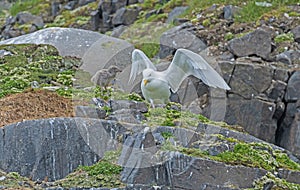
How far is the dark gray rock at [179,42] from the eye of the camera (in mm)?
19547

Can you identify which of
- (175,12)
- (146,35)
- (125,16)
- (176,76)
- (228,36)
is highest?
(176,76)

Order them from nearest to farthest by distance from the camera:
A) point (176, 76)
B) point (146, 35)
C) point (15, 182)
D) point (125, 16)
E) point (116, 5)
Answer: point (15, 182), point (176, 76), point (146, 35), point (125, 16), point (116, 5)

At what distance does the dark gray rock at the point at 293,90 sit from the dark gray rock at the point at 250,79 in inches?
18.7

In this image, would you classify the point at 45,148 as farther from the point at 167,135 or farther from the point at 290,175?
the point at 290,175

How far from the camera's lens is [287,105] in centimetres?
1641

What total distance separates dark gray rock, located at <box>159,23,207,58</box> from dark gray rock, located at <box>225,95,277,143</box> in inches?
144

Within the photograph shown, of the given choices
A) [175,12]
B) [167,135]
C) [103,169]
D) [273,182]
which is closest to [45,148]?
[103,169]

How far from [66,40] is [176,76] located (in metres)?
6.41

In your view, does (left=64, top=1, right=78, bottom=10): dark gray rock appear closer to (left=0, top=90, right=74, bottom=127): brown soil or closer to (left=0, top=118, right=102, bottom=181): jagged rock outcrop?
(left=0, top=90, right=74, bottom=127): brown soil

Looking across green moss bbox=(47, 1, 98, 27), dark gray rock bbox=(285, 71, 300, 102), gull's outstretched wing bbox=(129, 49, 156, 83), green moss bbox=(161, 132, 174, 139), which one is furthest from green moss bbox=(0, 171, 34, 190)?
green moss bbox=(47, 1, 98, 27)

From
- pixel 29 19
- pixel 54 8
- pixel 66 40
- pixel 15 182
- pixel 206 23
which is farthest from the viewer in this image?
pixel 54 8

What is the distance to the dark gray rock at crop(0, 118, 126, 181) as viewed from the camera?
36.9ft

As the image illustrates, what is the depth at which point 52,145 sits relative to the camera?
11.4m

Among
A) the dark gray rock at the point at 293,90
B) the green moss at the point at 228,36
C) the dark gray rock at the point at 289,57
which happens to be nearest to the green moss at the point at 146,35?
the green moss at the point at 228,36
